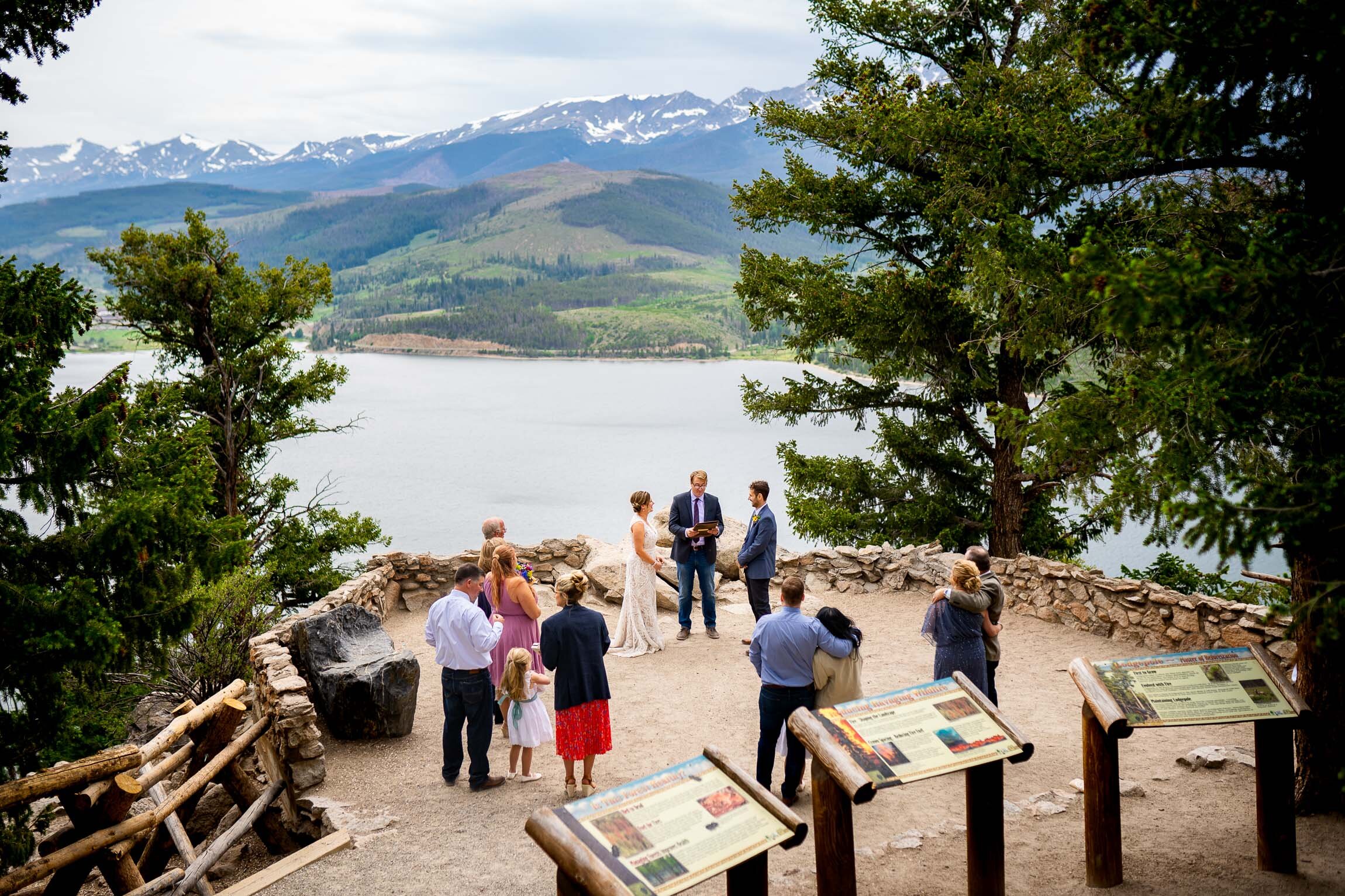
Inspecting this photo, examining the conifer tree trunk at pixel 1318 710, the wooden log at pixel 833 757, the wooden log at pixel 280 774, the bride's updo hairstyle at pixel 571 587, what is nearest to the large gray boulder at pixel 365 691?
the wooden log at pixel 280 774

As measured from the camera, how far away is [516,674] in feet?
23.7

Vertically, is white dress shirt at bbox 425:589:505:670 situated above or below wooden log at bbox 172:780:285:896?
above

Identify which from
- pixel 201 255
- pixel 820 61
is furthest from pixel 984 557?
pixel 201 255

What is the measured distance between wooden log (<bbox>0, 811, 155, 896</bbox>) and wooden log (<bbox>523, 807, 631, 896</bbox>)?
3915 millimetres

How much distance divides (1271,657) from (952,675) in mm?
2087

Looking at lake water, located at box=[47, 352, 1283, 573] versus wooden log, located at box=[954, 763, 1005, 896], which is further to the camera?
lake water, located at box=[47, 352, 1283, 573]

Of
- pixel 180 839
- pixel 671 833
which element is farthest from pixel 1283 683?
pixel 180 839

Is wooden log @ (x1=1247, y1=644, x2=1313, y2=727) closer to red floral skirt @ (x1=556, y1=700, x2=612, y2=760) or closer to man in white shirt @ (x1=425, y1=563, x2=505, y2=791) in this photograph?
red floral skirt @ (x1=556, y1=700, x2=612, y2=760)

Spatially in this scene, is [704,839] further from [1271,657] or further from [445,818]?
[1271,657]

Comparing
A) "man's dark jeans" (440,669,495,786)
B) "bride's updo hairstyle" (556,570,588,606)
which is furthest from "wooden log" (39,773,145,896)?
"bride's updo hairstyle" (556,570,588,606)

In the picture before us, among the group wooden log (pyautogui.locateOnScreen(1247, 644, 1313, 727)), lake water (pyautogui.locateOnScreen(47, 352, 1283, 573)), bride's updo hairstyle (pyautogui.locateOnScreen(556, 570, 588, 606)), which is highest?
bride's updo hairstyle (pyautogui.locateOnScreen(556, 570, 588, 606))

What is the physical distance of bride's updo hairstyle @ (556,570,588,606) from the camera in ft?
23.1

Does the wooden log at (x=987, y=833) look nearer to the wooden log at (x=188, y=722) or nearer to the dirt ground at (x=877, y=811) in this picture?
the dirt ground at (x=877, y=811)

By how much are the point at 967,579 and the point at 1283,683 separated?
2.12 meters
